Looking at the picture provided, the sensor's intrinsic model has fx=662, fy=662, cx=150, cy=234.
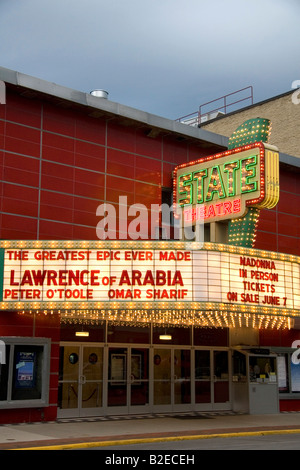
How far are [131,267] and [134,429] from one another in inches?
166

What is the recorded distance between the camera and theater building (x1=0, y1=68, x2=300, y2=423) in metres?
17.6

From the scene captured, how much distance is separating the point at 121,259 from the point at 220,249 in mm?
2701

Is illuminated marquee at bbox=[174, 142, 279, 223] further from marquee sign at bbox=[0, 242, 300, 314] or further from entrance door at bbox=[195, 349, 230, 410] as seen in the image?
entrance door at bbox=[195, 349, 230, 410]

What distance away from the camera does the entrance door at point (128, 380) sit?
68.8 feet

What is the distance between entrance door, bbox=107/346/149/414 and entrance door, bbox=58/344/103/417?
41cm

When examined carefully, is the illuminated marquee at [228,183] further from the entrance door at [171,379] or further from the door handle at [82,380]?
the door handle at [82,380]

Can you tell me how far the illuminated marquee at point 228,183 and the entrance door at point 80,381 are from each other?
543cm

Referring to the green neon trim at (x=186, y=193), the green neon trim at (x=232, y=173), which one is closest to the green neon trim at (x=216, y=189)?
the green neon trim at (x=232, y=173)

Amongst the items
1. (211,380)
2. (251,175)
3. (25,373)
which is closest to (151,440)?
(25,373)

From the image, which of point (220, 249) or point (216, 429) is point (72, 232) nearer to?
point (220, 249)

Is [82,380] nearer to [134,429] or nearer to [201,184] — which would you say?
[134,429]

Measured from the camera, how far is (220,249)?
17.9 meters

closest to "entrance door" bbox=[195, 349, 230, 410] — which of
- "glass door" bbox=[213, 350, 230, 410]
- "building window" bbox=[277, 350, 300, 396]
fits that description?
"glass door" bbox=[213, 350, 230, 410]

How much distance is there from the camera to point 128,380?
21328 millimetres
